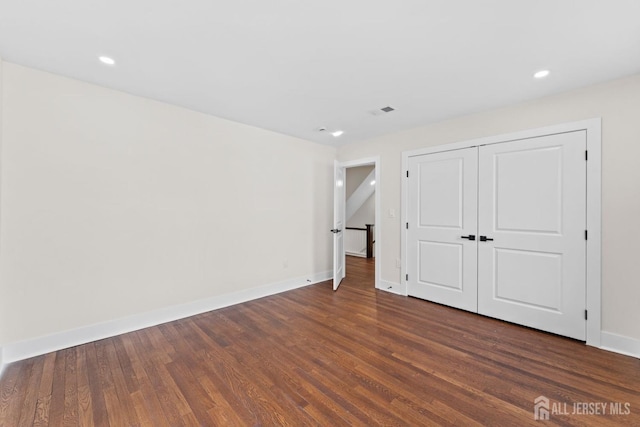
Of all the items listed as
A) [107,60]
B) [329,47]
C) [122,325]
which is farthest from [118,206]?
[329,47]

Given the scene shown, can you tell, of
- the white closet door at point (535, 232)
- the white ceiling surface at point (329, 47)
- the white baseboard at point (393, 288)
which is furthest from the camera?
the white baseboard at point (393, 288)

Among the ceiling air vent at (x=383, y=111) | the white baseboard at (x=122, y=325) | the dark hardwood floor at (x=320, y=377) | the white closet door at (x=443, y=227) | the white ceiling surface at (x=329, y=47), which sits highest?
the ceiling air vent at (x=383, y=111)

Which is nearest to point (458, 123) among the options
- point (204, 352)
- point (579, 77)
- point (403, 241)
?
point (579, 77)

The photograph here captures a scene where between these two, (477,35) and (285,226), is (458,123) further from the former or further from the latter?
(285,226)

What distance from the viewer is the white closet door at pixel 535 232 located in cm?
259

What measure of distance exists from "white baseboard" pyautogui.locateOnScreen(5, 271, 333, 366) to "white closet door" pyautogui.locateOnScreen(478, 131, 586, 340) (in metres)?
2.93

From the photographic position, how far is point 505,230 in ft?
9.89

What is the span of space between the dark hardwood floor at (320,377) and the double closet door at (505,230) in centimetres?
32

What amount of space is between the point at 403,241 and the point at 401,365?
2060 millimetres

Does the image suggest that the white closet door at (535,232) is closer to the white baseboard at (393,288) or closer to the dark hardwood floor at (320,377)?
the dark hardwood floor at (320,377)

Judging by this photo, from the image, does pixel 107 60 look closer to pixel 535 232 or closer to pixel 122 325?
pixel 122 325

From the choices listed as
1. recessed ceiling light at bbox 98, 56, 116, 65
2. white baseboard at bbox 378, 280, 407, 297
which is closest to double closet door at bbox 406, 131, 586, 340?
A: white baseboard at bbox 378, 280, 407, 297

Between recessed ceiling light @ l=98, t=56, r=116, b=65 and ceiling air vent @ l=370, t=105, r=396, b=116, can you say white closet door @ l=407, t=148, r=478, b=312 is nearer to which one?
ceiling air vent @ l=370, t=105, r=396, b=116

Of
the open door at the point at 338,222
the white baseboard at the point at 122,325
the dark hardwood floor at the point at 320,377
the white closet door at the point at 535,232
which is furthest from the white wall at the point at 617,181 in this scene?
the white baseboard at the point at 122,325
